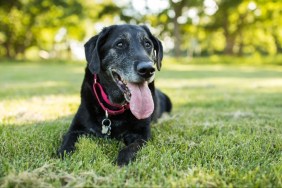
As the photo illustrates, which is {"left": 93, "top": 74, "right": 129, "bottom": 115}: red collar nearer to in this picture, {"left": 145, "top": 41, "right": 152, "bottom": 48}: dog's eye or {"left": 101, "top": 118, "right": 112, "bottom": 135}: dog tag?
{"left": 101, "top": 118, "right": 112, "bottom": 135}: dog tag

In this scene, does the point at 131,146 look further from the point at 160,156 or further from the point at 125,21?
the point at 125,21

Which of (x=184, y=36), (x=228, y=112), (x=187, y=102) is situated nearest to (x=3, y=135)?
(x=228, y=112)

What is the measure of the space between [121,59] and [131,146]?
1.02 m

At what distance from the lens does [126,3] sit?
44.5 meters

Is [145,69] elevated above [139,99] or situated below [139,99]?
above

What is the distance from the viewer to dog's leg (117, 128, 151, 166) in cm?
302

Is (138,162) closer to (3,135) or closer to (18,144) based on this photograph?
(18,144)

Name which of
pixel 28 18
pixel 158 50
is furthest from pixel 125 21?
pixel 158 50

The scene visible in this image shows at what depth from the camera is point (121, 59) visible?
3795 millimetres

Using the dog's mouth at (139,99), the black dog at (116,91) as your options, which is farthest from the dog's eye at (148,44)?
the dog's mouth at (139,99)

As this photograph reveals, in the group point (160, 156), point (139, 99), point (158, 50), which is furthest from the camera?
point (158, 50)

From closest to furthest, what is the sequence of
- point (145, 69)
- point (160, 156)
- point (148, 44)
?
point (160, 156) → point (145, 69) → point (148, 44)

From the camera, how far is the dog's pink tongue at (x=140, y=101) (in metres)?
3.57

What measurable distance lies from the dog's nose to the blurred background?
1294 inches
